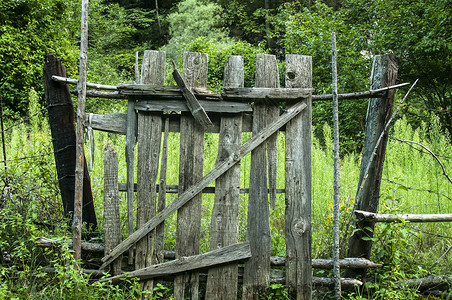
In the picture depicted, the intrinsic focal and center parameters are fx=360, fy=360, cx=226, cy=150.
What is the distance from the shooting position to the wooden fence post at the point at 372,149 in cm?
324

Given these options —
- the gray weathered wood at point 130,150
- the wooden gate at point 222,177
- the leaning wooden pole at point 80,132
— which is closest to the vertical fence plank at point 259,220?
the wooden gate at point 222,177

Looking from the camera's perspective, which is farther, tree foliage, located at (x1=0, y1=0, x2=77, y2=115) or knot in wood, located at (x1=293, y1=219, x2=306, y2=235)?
tree foliage, located at (x1=0, y1=0, x2=77, y2=115)

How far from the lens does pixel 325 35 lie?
9.13m

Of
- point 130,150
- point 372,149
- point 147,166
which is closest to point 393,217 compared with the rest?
point 372,149

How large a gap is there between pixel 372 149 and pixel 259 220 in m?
1.24

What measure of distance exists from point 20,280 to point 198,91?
2.26m

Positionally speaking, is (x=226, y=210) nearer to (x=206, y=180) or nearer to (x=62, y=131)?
(x=206, y=180)

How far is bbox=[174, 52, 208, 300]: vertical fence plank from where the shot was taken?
3.15m

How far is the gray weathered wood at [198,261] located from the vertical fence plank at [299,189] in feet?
1.42

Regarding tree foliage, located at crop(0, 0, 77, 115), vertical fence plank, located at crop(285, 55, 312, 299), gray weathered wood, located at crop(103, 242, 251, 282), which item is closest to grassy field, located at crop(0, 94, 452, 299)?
vertical fence plank, located at crop(285, 55, 312, 299)

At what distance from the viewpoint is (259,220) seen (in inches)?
125

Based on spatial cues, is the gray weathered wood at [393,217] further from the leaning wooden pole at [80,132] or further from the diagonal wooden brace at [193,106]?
the leaning wooden pole at [80,132]

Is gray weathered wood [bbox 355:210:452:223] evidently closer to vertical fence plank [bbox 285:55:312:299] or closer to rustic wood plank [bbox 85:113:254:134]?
vertical fence plank [bbox 285:55:312:299]

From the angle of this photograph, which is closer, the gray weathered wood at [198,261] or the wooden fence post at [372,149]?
the gray weathered wood at [198,261]
